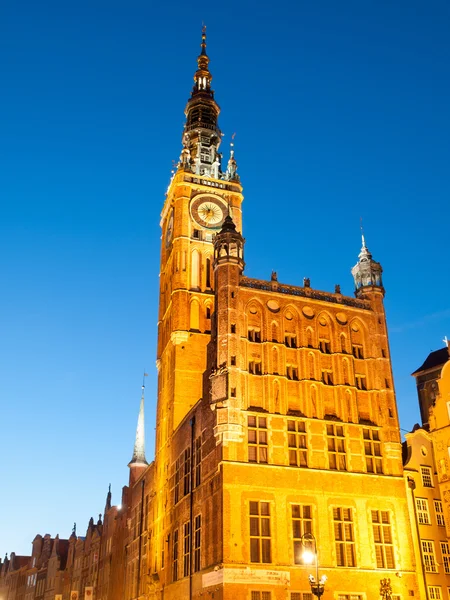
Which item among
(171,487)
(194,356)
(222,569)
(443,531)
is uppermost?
(194,356)

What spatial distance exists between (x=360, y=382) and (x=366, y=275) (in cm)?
877

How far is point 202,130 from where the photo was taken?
3238 inches

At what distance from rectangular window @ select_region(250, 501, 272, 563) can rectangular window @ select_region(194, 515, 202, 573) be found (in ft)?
15.7

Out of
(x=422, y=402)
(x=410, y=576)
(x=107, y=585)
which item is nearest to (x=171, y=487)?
(x=410, y=576)

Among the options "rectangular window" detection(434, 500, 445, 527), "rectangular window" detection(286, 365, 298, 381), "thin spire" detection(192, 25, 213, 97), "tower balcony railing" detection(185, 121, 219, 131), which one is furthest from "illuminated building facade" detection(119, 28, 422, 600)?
"thin spire" detection(192, 25, 213, 97)

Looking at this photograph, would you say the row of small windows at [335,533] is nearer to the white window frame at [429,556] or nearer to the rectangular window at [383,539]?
the rectangular window at [383,539]

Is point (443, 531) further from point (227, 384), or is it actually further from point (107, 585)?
point (107, 585)

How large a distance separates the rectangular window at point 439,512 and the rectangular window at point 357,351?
11102 millimetres

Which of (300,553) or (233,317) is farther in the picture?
(233,317)

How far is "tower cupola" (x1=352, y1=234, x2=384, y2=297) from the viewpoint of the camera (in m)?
52.3

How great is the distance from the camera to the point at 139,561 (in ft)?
205

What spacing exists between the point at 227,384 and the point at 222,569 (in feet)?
36.0

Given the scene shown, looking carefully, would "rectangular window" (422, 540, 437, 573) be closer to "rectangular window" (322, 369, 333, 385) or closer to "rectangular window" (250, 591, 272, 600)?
"rectangular window" (250, 591, 272, 600)

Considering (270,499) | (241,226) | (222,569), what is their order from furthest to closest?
(241,226), (270,499), (222,569)
